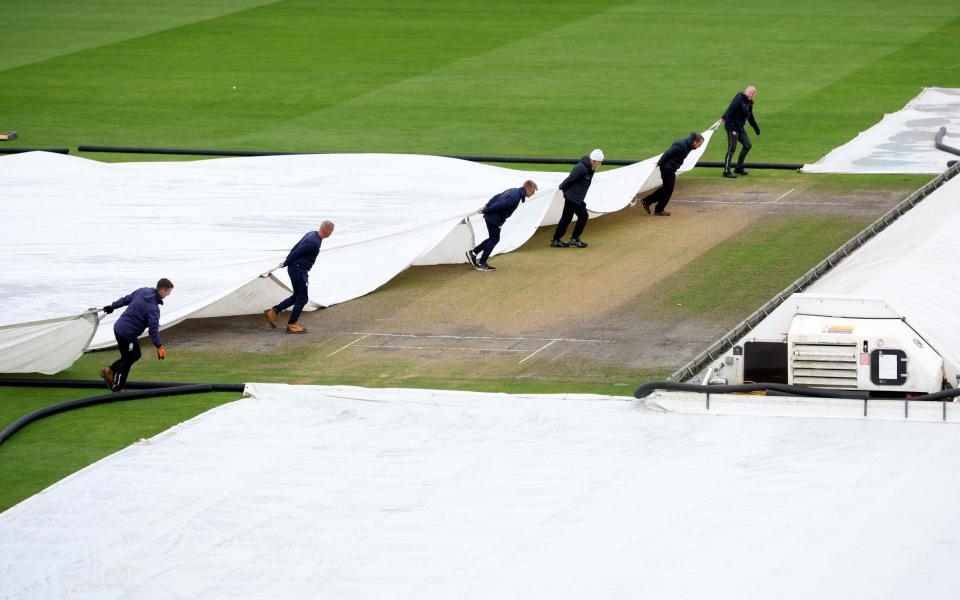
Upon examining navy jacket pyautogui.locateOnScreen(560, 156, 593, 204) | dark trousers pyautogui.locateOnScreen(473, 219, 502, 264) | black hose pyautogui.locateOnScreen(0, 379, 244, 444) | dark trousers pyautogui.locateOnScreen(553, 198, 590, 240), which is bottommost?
black hose pyautogui.locateOnScreen(0, 379, 244, 444)

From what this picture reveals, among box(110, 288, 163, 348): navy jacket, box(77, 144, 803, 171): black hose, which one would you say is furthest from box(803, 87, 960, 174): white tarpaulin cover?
box(110, 288, 163, 348): navy jacket

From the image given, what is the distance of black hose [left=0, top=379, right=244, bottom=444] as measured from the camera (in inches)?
653

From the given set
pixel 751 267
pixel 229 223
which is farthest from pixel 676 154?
pixel 229 223

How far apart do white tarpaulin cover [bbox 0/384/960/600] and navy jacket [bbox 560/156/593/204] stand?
849 cm

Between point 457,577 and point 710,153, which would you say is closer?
point 457,577

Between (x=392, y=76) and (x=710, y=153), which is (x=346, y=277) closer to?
(x=710, y=153)

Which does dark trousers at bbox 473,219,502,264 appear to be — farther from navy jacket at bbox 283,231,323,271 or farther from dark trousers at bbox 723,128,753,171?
dark trousers at bbox 723,128,753,171

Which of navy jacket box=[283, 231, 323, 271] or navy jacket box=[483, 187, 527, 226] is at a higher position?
navy jacket box=[483, 187, 527, 226]

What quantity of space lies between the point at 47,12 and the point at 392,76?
15.3m

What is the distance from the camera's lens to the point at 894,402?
14.7m

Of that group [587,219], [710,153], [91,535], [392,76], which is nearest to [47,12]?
[392,76]

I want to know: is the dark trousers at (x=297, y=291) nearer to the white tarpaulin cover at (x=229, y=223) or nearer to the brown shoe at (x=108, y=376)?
the white tarpaulin cover at (x=229, y=223)

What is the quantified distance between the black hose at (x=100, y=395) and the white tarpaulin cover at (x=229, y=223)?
262 mm

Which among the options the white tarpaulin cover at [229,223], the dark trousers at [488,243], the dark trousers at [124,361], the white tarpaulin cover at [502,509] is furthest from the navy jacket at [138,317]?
the dark trousers at [488,243]
